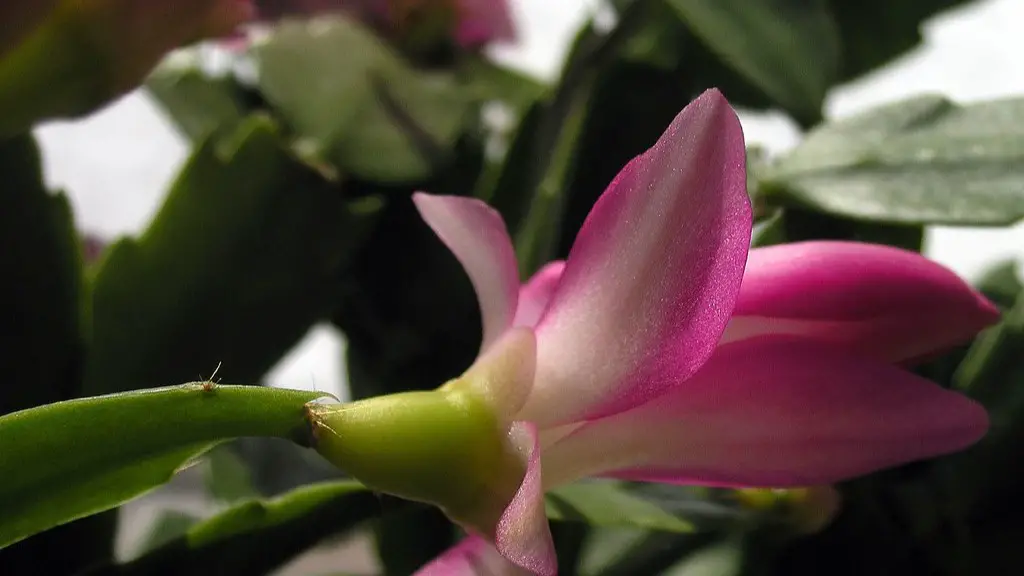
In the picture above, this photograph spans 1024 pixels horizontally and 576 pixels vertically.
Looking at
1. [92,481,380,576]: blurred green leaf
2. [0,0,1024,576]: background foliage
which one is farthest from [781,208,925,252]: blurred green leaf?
[92,481,380,576]: blurred green leaf

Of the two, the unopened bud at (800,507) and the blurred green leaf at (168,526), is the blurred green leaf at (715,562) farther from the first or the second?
the blurred green leaf at (168,526)

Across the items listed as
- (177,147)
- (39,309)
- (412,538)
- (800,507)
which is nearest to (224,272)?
(39,309)

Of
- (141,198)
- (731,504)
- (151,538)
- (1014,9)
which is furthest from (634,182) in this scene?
(1014,9)

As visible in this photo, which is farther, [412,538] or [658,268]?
[412,538]

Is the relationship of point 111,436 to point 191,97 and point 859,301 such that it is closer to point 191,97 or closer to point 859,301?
point 859,301

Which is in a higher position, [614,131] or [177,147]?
[614,131]

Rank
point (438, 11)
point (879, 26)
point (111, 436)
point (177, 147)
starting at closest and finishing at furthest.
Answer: point (111, 436), point (879, 26), point (438, 11), point (177, 147)

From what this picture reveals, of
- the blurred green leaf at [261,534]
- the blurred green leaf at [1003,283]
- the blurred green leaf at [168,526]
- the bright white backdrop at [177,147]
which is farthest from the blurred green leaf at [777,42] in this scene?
the bright white backdrop at [177,147]
